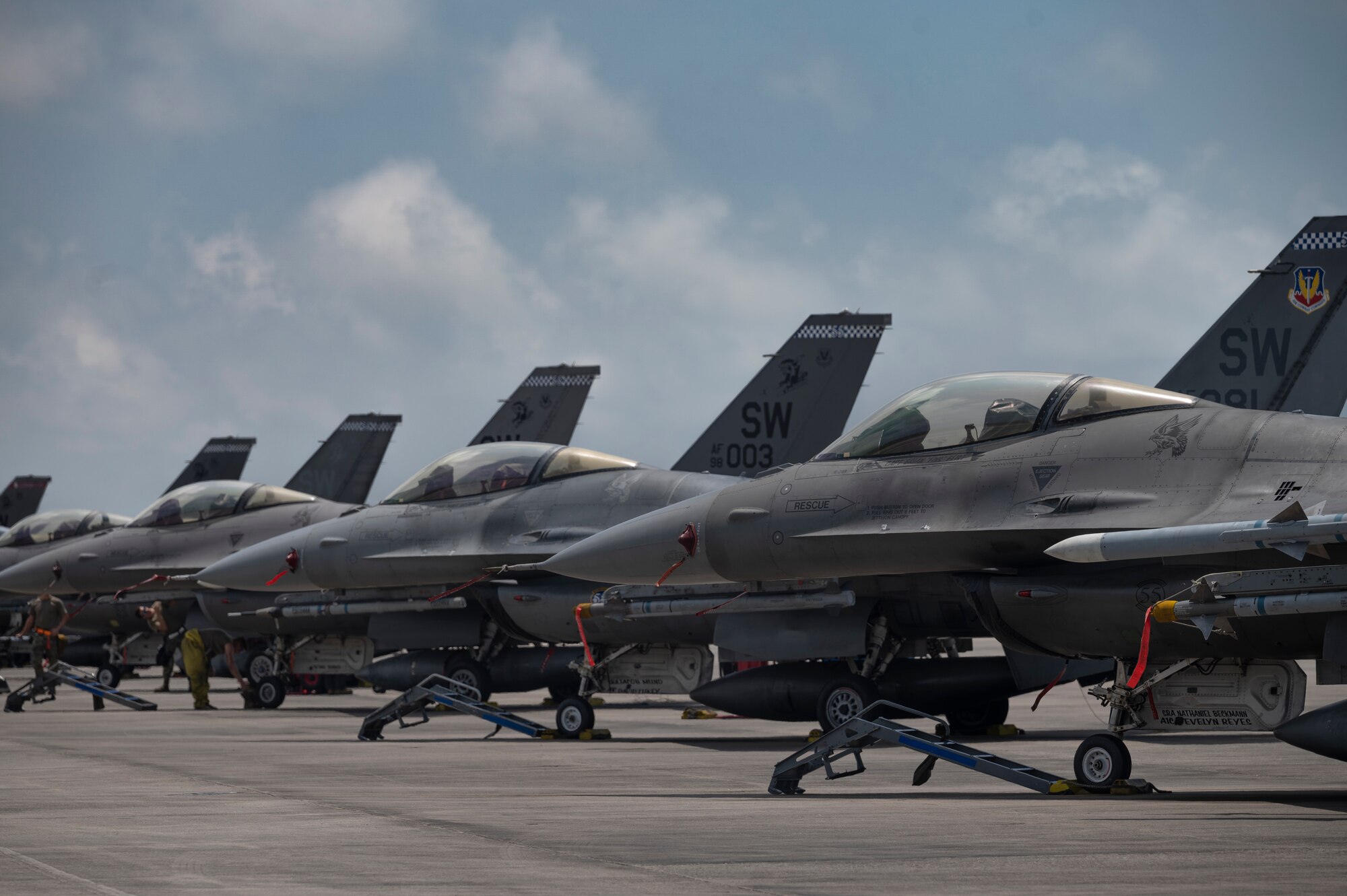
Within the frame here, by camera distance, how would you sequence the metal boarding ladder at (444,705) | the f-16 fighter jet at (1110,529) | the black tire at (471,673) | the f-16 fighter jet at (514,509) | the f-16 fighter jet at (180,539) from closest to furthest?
1. the f-16 fighter jet at (1110,529)
2. the metal boarding ladder at (444,705)
3. the f-16 fighter jet at (514,509)
4. the black tire at (471,673)
5. the f-16 fighter jet at (180,539)

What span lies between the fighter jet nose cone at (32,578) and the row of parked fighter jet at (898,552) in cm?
397

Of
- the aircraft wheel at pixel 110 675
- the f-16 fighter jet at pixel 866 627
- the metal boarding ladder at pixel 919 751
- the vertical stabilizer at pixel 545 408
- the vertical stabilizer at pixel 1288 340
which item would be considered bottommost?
the metal boarding ladder at pixel 919 751

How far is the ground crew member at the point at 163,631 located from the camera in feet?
84.1

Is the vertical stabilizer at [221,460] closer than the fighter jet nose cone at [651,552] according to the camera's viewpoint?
No

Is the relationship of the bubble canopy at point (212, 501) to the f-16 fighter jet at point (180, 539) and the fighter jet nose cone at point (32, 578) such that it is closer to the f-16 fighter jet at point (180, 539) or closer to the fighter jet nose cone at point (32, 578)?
the f-16 fighter jet at point (180, 539)

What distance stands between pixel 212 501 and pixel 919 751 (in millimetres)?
17896

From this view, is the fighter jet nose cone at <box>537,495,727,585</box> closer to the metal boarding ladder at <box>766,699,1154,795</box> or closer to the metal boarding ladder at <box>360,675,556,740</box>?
the metal boarding ladder at <box>360,675,556,740</box>

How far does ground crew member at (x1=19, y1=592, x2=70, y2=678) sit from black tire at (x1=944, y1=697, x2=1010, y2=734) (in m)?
13.8

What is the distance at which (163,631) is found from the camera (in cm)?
2594

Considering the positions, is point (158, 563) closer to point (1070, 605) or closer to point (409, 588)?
point (409, 588)

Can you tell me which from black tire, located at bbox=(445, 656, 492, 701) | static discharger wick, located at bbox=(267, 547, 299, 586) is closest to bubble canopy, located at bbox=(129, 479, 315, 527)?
static discharger wick, located at bbox=(267, 547, 299, 586)

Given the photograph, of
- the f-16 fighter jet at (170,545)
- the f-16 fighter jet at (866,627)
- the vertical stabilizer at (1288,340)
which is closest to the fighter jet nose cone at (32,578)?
the f-16 fighter jet at (170,545)

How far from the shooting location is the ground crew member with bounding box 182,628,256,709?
2294cm

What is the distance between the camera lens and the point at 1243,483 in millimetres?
11328
